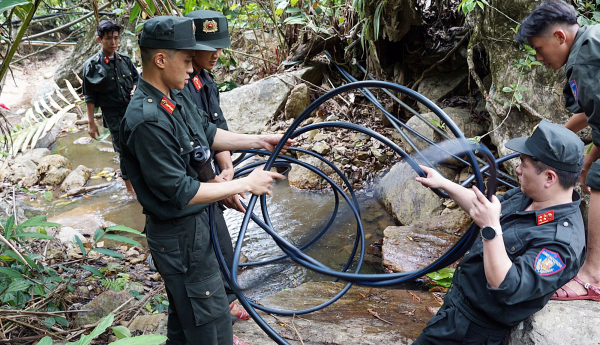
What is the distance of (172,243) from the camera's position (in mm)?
1854

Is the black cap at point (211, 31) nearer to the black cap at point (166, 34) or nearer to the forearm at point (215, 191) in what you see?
the black cap at point (166, 34)

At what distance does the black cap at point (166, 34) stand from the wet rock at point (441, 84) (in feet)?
14.3

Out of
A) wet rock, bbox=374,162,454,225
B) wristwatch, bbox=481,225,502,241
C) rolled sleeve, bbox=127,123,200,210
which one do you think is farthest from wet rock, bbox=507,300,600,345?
wet rock, bbox=374,162,454,225

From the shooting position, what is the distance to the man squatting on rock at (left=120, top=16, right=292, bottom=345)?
66.9 inches

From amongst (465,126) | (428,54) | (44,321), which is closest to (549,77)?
(465,126)

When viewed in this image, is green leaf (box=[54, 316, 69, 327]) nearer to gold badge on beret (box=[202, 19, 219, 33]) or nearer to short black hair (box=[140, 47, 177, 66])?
short black hair (box=[140, 47, 177, 66])

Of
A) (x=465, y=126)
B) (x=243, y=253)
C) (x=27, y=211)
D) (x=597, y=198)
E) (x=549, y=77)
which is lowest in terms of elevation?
(x=243, y=253)

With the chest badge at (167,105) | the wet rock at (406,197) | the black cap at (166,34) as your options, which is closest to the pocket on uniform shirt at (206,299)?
the chest badge at (167,105)

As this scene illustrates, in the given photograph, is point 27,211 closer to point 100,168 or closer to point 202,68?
point 100,168

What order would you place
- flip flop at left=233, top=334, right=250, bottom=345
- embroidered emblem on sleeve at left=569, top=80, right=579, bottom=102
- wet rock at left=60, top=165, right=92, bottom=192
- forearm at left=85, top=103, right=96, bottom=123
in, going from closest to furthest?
1. embroidered emblem on sleeve at left=569, top=80, right=579, bottom=102
2. flip flop at left=233, top=334, right=250, bottom=345
3. forearm at left=85, top=103, right=96, bottom=123
4. wet rock at left=60, top=165, right=92, bottom=192

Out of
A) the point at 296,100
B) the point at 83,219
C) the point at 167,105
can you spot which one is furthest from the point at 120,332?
the point at 296,100

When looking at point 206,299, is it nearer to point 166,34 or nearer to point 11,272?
point 166,34

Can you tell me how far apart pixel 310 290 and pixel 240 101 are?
4534 millimetres

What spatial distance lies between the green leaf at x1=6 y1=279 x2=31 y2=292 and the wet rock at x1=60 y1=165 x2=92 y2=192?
3922 mm
